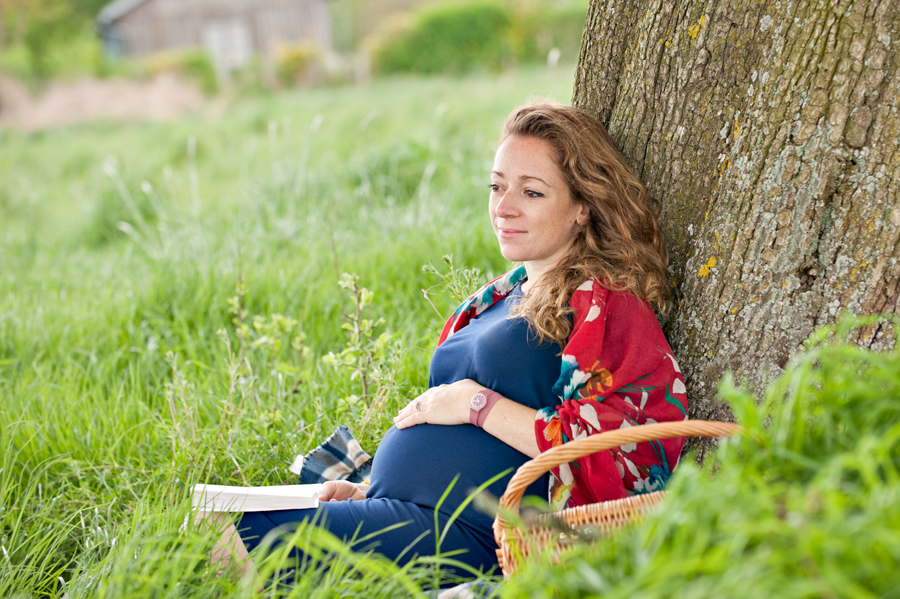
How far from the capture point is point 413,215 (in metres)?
4.92

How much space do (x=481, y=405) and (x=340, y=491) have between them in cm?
67

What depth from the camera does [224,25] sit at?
2492 centimetres

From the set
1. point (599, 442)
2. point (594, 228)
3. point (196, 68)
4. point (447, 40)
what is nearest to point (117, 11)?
point (196, 68)

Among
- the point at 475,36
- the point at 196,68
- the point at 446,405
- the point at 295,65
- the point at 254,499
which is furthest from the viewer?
the point at 475,36

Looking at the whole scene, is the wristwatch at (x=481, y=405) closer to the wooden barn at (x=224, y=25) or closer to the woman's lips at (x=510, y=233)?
the woman's lips at (x=510, y=233)

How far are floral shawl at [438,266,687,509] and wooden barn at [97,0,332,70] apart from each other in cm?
2362

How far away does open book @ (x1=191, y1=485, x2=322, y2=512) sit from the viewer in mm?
1926

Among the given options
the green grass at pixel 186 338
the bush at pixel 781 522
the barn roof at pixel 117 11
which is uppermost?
the barn roof at pixel 117 11

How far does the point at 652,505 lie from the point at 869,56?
1232mm

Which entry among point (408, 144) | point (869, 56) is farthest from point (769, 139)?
point (408, 144)

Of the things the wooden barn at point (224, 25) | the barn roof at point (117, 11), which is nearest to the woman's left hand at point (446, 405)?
the wooden barn at point (224, 25)

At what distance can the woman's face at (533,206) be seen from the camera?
86.0 inches

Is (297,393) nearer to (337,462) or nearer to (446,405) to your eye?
(337,462)

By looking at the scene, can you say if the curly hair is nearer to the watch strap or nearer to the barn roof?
the watch strap
